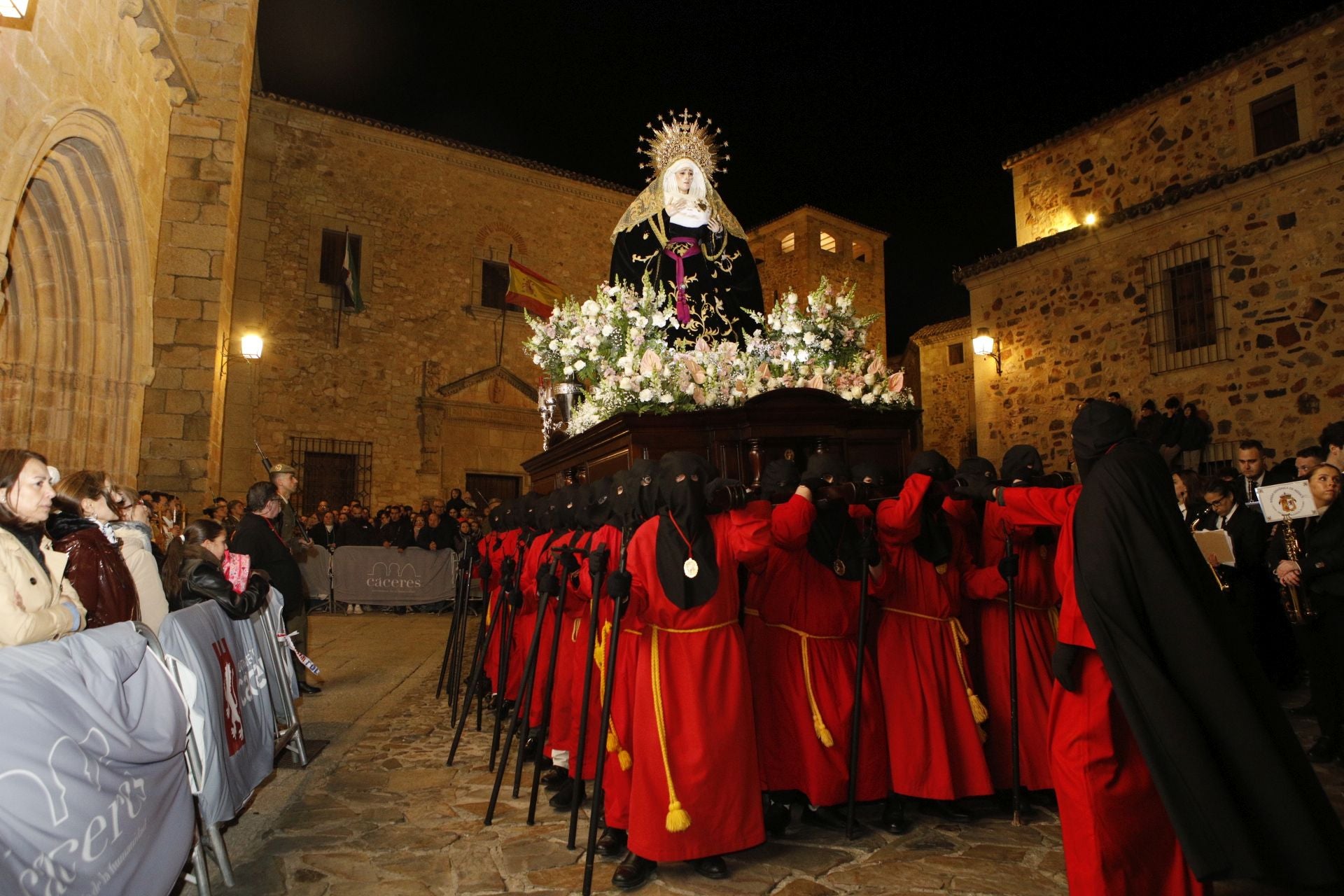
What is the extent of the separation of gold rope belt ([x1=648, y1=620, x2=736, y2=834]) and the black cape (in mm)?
1644

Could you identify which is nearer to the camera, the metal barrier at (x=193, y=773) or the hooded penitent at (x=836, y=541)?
the metal barrier at (x=193, y=773)

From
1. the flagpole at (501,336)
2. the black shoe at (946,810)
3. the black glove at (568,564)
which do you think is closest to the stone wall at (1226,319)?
the black shoe at (946,810)

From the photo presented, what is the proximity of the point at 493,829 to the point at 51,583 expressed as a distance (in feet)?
7.58

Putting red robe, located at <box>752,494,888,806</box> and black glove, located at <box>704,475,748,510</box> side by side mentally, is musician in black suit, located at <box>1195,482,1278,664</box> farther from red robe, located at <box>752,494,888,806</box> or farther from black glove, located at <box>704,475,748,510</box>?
black glove, located at <box>704,475,748,510</box>

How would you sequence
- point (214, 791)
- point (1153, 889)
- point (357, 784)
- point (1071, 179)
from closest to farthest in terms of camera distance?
point (1153, 889), point (214, 791), point (357, 784), point (1071, 179)

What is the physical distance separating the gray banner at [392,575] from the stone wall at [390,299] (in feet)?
16.6

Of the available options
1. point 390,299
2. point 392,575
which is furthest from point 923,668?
point 390,299

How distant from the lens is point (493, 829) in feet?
13.7

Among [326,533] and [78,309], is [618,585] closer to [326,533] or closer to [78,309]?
[78,309]

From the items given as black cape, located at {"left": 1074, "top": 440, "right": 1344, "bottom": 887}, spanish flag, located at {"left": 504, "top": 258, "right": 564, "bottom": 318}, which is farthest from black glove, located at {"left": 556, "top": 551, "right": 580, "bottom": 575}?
spanish flag, located at {"left": 504, "top": 258, "right": 564, "bottom": 318}

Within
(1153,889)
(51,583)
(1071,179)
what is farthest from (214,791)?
(1071,179)

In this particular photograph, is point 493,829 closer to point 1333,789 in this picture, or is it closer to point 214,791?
point 214,791

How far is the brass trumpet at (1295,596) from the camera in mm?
5637

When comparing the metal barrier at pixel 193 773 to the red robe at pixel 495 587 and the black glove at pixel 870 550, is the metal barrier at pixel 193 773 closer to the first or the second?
the red robe at pixel 495 587
